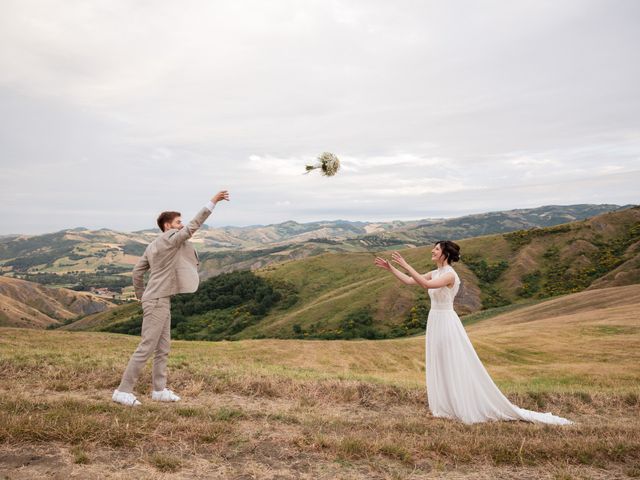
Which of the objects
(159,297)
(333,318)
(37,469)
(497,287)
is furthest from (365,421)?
(497,287)

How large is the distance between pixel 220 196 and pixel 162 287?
218cm

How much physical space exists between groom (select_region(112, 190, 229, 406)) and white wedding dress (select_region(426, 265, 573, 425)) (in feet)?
16.6

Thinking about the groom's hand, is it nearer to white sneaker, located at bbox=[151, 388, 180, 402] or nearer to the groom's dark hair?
the groom's dark hair

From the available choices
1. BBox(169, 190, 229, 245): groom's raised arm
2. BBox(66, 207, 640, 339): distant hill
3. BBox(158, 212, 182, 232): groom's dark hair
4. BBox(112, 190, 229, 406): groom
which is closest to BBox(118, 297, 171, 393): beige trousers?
BBox(112, 190, 229, 406): groom

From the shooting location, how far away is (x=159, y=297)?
8250 millimetres

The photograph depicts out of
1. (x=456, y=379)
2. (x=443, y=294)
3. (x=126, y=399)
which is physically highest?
(x=443, y=294)

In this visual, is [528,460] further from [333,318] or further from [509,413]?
[333,318]

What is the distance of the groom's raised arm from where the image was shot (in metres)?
7.90

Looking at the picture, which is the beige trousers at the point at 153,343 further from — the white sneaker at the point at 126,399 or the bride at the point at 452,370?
the bride at the point at 452,370

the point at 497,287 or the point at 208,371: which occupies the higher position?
the point at 208,371

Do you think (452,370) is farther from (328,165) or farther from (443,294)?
(328,165)

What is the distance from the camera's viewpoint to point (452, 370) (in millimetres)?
8406

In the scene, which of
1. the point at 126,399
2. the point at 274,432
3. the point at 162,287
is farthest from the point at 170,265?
the point at 274,432

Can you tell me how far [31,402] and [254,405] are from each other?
13.2 feet
